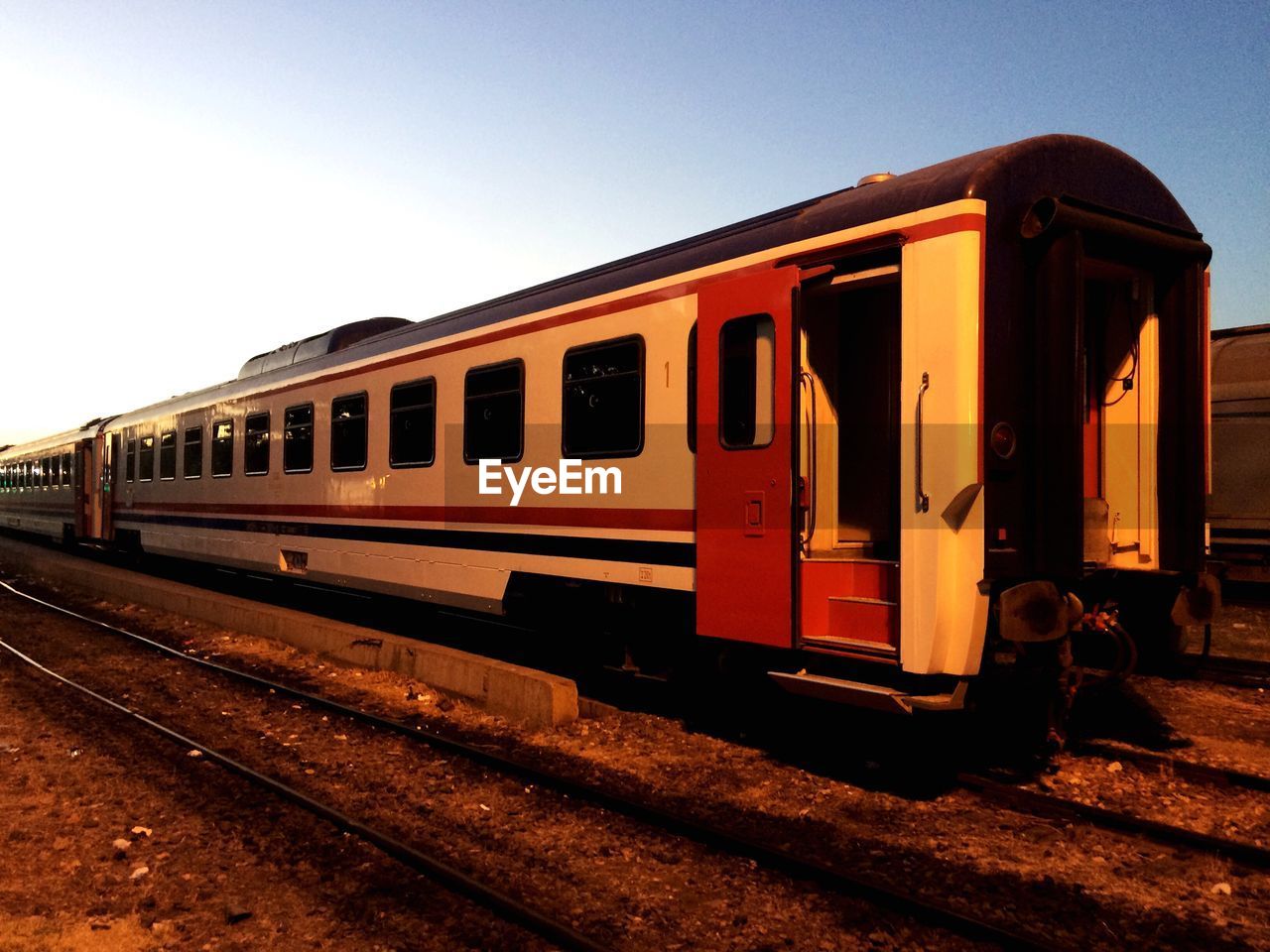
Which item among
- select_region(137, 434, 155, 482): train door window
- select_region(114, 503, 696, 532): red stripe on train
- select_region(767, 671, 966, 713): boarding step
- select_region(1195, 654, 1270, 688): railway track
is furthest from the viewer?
select_region(137, 434, 155, 482): train door window

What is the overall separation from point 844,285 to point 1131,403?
2.11 meters

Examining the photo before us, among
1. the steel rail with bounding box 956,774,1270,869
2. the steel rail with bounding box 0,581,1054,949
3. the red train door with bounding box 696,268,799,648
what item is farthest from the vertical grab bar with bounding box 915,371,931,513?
the steel rail with bounding box 0,581,1054,949

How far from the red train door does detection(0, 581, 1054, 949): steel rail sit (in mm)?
1239

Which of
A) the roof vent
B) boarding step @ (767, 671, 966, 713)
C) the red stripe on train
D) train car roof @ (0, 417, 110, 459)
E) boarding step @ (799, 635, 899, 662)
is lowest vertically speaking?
boarding step @ (767, 671, 966, 713)

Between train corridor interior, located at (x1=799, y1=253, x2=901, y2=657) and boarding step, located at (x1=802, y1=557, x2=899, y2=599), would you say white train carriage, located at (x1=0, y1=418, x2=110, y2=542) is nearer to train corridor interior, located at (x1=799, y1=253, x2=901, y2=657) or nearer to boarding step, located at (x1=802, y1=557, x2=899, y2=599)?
train corridor interior, located at (x1=799, y1=253, x2=901, y2=657)

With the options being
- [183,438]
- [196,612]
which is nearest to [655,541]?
[196,612]

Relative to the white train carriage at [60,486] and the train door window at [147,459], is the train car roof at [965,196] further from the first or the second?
the white train carriage at [60,486]

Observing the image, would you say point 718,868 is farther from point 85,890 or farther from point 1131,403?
point 1131,403

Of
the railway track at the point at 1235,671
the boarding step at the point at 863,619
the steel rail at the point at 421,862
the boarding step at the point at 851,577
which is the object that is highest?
the boarding step at the point at 851,577

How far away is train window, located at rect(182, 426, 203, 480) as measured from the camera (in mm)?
15039

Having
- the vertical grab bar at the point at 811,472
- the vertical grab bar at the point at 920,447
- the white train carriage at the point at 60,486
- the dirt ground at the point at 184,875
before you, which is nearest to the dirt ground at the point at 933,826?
the dirt ground at the point at 184,875

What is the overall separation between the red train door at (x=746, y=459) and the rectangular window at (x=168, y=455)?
13.2 meters

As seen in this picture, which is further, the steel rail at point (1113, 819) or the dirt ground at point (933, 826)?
the steel rail at point (1113, 819)

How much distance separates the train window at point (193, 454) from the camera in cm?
1504
